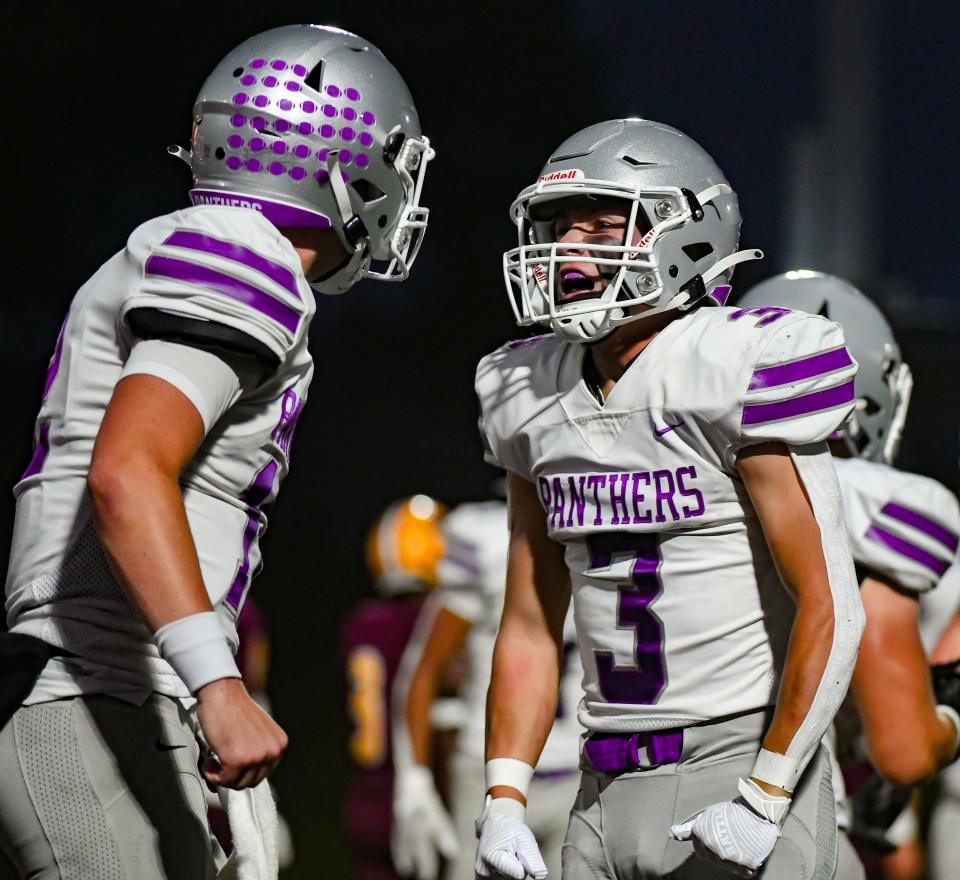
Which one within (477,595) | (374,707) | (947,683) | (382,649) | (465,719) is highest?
(947,683)

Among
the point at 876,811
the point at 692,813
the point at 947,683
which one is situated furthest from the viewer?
the point at 876,811

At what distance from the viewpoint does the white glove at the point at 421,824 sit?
4703mm

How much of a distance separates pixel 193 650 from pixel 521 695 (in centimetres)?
72

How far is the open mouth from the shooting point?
90.6 inches

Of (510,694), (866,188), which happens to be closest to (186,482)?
(510,694)

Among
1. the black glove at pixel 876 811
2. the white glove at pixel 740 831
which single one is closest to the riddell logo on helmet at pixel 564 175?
the white glove at pixel 740 831

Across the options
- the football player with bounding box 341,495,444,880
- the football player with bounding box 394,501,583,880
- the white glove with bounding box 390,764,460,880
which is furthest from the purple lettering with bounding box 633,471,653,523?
the football player with bounding box 341,495,444,880

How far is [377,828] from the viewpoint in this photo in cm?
552

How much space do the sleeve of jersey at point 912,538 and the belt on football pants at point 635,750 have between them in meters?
0.72

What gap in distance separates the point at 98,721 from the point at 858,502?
1475mm

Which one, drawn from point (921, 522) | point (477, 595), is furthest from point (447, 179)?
point (921, 522)

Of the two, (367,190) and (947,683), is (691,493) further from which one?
(947,683)

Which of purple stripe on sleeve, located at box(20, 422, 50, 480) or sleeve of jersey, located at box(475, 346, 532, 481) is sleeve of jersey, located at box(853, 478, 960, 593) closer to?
sleeve of jersey, located at box(475, 346, 532, 481)

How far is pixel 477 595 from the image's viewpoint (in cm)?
450
